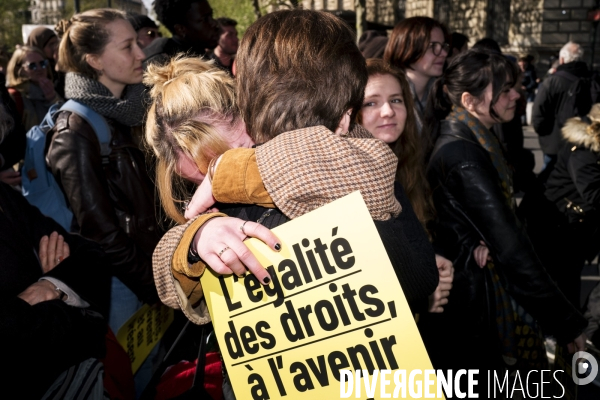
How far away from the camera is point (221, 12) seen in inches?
1346

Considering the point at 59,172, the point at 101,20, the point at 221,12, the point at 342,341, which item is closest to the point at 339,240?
Result: the point at 342,341

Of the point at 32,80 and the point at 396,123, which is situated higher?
the point at 396,123

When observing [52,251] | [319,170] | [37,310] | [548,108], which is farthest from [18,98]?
[548,108]

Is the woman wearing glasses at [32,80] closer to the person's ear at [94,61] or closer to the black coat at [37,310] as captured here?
the person's ear at [94,61]

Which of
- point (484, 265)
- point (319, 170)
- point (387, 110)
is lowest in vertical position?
point (484, 265)

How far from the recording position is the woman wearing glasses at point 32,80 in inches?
240

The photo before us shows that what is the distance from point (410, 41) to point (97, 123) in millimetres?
2184

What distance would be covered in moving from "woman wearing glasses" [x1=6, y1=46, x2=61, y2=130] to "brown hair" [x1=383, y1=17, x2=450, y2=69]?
3.52 meters

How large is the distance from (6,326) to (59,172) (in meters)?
1.26

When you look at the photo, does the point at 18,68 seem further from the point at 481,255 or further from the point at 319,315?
the point at 319,315

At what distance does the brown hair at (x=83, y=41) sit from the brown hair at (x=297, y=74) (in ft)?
6.27

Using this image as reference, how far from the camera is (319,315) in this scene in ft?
4.65

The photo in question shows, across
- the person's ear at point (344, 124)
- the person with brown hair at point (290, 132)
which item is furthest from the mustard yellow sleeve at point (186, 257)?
the person's ear at point (344, 124)

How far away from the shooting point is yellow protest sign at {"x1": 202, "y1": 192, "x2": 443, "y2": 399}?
1377 millimetres
